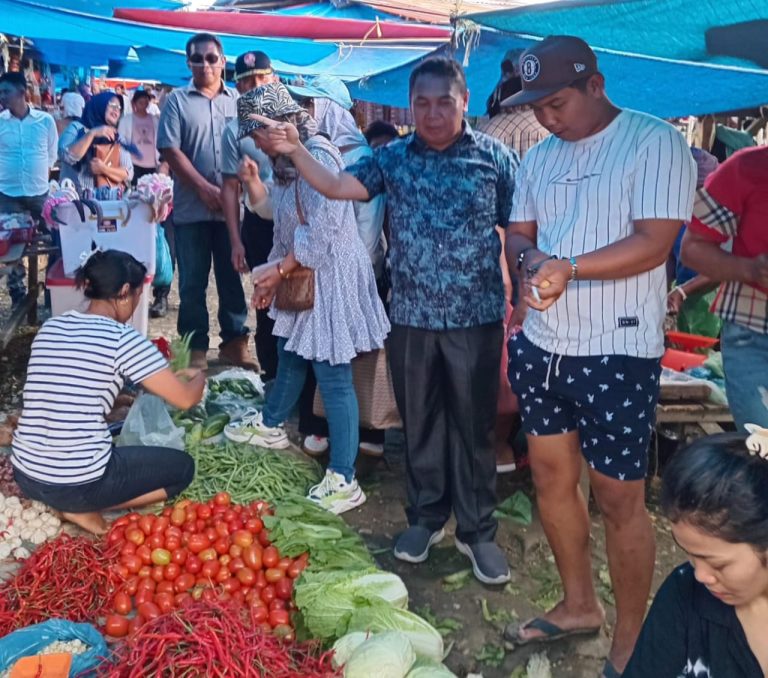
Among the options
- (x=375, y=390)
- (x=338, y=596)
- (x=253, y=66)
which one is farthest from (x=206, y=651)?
(x=253, y=66)

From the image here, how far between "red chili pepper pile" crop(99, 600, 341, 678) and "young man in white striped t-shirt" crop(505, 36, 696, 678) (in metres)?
0.99

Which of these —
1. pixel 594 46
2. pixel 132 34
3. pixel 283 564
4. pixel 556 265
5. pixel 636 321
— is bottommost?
pixel 283 564

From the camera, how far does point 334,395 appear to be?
3564 mm

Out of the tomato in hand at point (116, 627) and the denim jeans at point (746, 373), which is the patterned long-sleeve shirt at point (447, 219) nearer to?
the denim jeans at point (746, 373)

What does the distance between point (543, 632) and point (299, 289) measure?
5.70ft

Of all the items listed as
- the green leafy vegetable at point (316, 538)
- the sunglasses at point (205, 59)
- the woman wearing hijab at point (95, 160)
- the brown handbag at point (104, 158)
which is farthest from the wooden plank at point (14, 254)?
the green leafy vegetable at point (316, 538)

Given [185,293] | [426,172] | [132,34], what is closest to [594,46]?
[426,172]

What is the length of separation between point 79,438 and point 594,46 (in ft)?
8.70

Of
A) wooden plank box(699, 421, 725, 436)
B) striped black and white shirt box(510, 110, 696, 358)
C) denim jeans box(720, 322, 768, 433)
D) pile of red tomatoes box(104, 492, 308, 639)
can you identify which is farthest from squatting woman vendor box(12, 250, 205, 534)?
wooden plank box(699, 421, 725, 436)

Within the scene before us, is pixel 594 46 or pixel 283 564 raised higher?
pixel 594 46

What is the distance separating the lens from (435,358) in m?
3.16

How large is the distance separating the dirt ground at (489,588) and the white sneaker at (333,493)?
15 centimetres

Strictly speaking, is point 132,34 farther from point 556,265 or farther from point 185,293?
point 556,265

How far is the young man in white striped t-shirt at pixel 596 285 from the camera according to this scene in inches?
86.0
